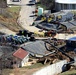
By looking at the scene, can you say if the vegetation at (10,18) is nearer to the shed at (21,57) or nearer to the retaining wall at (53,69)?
the shed at (21,57)

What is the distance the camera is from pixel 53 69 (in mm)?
42750

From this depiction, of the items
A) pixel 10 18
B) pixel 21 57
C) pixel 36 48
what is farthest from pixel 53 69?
pixel 10 18

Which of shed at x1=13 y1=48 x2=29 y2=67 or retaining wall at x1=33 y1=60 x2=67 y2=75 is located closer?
retaining wall at x1=33 y1=60 x2=67 y2=75

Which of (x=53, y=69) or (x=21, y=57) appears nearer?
(x=53, y=69)

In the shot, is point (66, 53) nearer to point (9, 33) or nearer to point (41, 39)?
point (41, 39)

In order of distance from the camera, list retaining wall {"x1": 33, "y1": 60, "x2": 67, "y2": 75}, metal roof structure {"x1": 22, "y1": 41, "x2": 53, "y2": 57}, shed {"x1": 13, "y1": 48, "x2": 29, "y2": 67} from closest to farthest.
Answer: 1. retaining wall {"x1": 33, "y1": 60, "x2": 67, "y2": 75}
2. shed {"x1": 13, "y1": 48, "x2": 29, "y2": 67}
3. metal roof structure {"x1": 22, "y1": 41, "x2": 53, "y2": 57}

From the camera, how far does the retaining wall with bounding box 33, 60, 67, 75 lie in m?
41.3

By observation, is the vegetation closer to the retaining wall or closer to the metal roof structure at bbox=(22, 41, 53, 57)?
the metal roof structure at bbox=(22, 41, 53, 57)

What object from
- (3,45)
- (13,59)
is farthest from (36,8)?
(13,59)

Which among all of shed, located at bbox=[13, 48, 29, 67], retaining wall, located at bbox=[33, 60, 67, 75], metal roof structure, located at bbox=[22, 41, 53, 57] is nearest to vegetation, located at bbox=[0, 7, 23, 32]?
metal roof structure, located at bbox=[22, 41, 53, 57]

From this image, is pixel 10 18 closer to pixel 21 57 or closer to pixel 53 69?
pixel 21 57

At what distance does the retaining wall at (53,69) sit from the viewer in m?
41.3

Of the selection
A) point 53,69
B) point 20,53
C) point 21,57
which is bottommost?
point 53,69

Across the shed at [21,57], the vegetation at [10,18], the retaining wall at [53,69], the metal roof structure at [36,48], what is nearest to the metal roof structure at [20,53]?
the shed at [21,57]
